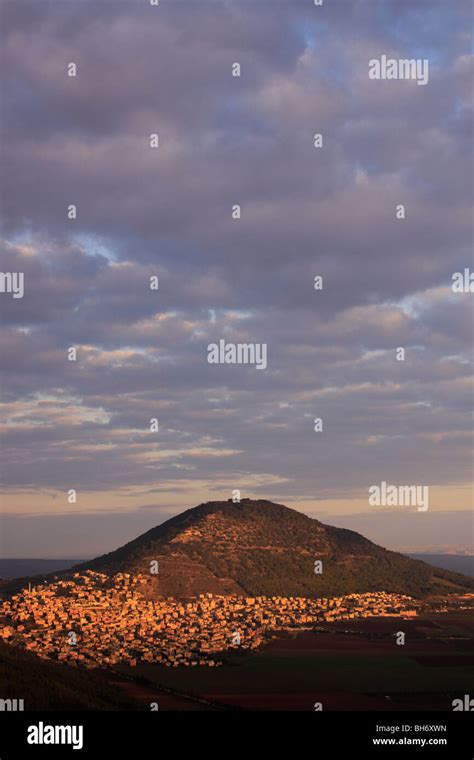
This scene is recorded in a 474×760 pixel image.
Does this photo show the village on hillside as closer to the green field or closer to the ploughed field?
the green field

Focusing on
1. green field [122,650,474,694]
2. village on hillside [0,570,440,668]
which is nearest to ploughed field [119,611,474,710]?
green field [122,650,474,694]

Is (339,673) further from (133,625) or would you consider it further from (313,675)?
(133,625)

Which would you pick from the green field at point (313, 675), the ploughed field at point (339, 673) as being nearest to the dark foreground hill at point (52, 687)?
the ploughed field at point (339, 673)

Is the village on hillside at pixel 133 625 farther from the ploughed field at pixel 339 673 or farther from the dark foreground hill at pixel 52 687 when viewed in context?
the dark foreground hill at pixel 52 687

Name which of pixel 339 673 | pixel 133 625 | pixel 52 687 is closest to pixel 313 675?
pixel 339 673

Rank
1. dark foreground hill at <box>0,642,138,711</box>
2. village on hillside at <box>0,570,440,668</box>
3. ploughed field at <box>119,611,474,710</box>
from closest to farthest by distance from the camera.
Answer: dark foreground hill at <box>0,642,138,711</box>
ploughed field at <box>119,611,474,710</box>
village on hillside at <box>0,570,440,668</box>

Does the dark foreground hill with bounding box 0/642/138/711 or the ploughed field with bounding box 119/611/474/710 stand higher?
the dark foreground hill with bounding box 0/642/138/711

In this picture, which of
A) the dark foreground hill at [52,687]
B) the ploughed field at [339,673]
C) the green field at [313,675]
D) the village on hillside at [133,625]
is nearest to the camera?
the dark foreground hill at [52,687]

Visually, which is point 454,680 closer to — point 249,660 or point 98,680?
point 249,660
